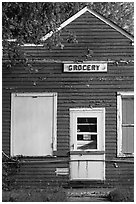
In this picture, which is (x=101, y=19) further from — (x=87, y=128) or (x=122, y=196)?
(x=122, y=196)

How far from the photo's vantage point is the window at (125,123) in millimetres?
14766

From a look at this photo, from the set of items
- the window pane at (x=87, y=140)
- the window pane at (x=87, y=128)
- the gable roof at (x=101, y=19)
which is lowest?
the window pane at (x=87, y=140)

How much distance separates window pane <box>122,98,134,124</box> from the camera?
48.9 ft

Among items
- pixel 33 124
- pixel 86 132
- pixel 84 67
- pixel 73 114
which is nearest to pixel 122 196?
pixel 86 132

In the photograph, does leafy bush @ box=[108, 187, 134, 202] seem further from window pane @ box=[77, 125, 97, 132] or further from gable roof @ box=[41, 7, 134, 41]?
gable roof @ box=[41, 7, 134, 41]

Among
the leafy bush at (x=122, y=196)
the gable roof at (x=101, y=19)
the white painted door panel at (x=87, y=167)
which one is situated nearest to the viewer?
the leafy bush at (x=122, y=196)

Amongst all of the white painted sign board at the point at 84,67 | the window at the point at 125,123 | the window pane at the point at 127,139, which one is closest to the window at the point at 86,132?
the window at the point at 125,123

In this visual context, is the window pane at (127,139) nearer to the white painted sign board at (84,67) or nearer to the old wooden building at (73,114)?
the old wooden building at (73,114)

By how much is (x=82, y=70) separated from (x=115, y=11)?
17.9 m

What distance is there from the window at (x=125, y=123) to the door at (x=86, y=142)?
Answer: 481 mm

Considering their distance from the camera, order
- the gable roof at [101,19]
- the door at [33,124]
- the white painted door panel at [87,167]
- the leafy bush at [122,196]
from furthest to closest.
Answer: the gable roof at [101,19] < the door at [33,124] < the white painted door panel at [87,167] < the leafy bush at [122,196]

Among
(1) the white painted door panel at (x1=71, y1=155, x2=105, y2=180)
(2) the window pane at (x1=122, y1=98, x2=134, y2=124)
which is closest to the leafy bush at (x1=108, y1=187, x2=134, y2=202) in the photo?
(1) the white painted door panel at (x1=71, y1=155, x2=105, y2=180)

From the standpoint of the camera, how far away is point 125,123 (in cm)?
1490

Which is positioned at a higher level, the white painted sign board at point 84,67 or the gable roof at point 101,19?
the gable roof at point 101,19
